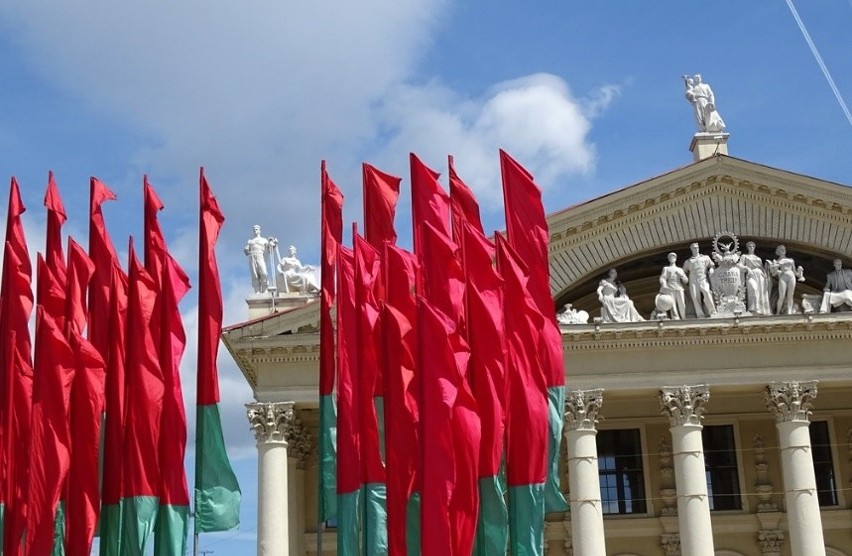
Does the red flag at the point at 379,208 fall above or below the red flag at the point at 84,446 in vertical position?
above

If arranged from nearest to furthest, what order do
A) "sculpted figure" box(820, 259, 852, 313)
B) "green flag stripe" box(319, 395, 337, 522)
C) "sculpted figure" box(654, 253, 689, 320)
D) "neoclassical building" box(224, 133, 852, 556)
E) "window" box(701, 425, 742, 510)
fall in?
"green flag stripe" box(319, 395, 337, 522), "neoclassical building" box(224, 133, 852, 556), "sculpted figure" box(820, 259, 852, 313), "sculpted figure" box(654, 253, 689, 320), "window" box(701, 425, 742, 510)

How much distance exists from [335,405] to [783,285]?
1437 centimetres

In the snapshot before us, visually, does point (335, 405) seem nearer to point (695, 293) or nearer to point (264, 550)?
point (264, 550)

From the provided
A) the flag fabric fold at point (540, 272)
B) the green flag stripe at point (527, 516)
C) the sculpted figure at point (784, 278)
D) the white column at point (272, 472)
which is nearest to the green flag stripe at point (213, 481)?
the green flag stripe at point (527, 516)

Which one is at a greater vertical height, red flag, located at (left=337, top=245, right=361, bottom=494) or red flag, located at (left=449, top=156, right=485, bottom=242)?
red flag, located at (left=449, top=156, right=485, bottom=242)

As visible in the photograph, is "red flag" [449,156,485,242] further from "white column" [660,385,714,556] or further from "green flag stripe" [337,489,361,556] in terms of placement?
"white column" [660,385,714,556]

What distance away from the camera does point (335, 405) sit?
26.0 metres

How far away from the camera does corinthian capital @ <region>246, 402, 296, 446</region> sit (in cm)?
3525

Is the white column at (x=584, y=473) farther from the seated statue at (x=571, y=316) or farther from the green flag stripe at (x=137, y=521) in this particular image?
the green flag stripe at (x=137, y=521)

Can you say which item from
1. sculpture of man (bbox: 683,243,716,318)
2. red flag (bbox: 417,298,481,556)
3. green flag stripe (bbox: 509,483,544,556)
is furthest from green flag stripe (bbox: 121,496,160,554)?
sculpture of man (bbox: 683,243,716,318)

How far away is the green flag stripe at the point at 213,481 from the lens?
23.3 metres

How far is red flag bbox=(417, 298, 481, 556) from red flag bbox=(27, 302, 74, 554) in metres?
5.72

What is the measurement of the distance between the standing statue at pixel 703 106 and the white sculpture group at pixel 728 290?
483cm

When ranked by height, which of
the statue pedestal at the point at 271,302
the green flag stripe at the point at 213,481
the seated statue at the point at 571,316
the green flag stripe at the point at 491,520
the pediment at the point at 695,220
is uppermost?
the pediment at the point at 695,220
